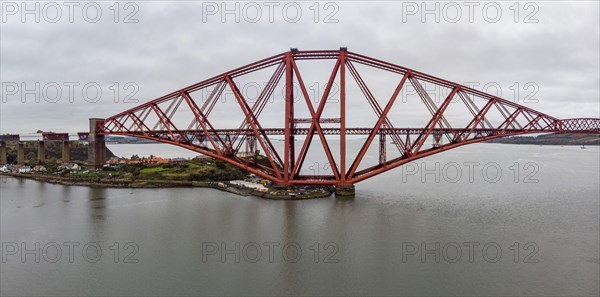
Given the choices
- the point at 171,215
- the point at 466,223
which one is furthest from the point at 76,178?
the point at 466,223

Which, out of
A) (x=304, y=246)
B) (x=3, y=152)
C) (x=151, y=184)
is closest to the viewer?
(x=304, y=246)

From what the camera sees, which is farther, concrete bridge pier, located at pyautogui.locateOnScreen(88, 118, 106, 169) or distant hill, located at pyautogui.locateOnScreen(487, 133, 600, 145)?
distant hill, located at pyautogui.locateOnScreen(487, 133, 600, 145)

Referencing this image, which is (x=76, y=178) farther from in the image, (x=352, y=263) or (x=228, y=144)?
(x=352, y=263)

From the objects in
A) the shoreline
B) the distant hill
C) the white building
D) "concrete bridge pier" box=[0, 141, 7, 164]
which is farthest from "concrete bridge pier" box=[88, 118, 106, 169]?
the distant hill

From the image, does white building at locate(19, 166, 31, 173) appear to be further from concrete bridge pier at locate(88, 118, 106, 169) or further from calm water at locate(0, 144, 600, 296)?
calm water at locate(0, 144, 600, 296)

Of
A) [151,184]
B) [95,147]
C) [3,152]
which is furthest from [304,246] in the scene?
[3,152]

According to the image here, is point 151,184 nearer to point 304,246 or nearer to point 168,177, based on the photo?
point 168,177
